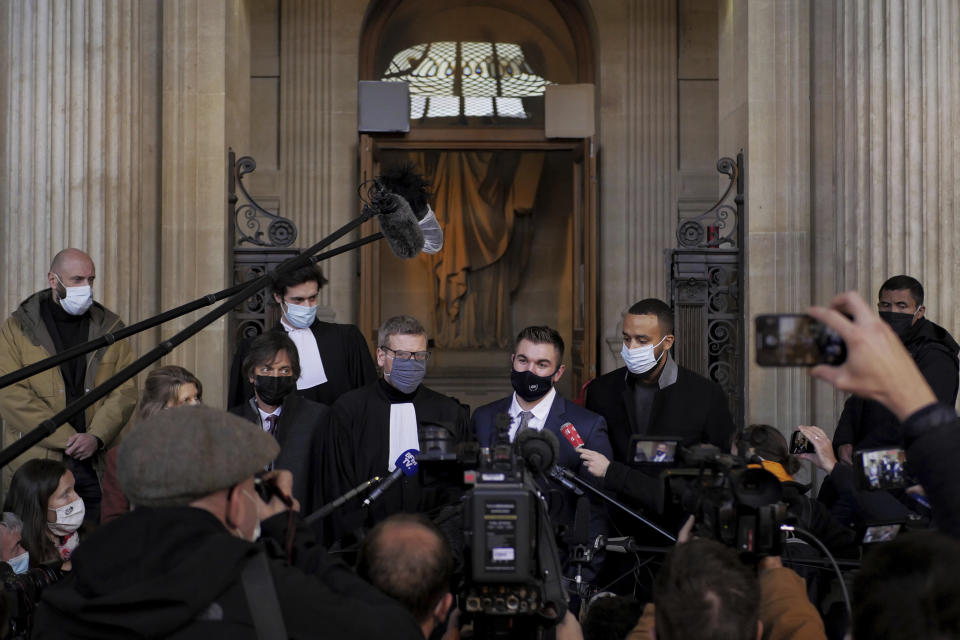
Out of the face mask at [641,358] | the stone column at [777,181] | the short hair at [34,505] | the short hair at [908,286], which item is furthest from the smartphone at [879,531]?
the stone column at [777,181]

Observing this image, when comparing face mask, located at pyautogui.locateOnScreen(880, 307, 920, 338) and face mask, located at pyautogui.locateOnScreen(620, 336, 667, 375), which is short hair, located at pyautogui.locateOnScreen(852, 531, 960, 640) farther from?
face mask, located at pyautogui.locateOnScreen(880, 307, 920, 338)

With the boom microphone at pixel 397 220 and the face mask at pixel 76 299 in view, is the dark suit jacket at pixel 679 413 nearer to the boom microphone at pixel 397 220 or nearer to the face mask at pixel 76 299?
the boom microphone at pixel 397 220

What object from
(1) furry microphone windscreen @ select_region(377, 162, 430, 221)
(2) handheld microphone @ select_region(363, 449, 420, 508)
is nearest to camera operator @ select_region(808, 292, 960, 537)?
(2) handheld microphone @ select_region(363, 449, 420, 508)

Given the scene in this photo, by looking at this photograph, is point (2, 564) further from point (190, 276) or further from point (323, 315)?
point (323, 315)

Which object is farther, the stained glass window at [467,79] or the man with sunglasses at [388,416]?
the stained glass window at [467,79]

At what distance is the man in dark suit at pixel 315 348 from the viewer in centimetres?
570

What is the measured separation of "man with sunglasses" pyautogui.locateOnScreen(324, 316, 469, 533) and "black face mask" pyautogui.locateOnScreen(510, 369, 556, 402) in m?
Result: 0.29

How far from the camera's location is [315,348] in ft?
19.1

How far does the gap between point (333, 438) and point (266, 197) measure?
5.78 m

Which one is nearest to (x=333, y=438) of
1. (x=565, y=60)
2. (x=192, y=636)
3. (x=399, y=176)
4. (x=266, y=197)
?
(x=399, y=176)

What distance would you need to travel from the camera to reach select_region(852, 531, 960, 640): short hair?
69.1 inches

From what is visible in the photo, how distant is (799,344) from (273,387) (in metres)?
3.25

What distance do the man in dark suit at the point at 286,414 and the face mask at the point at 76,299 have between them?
132 centimetres

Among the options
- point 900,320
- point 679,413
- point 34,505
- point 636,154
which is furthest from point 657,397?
point 636,154
